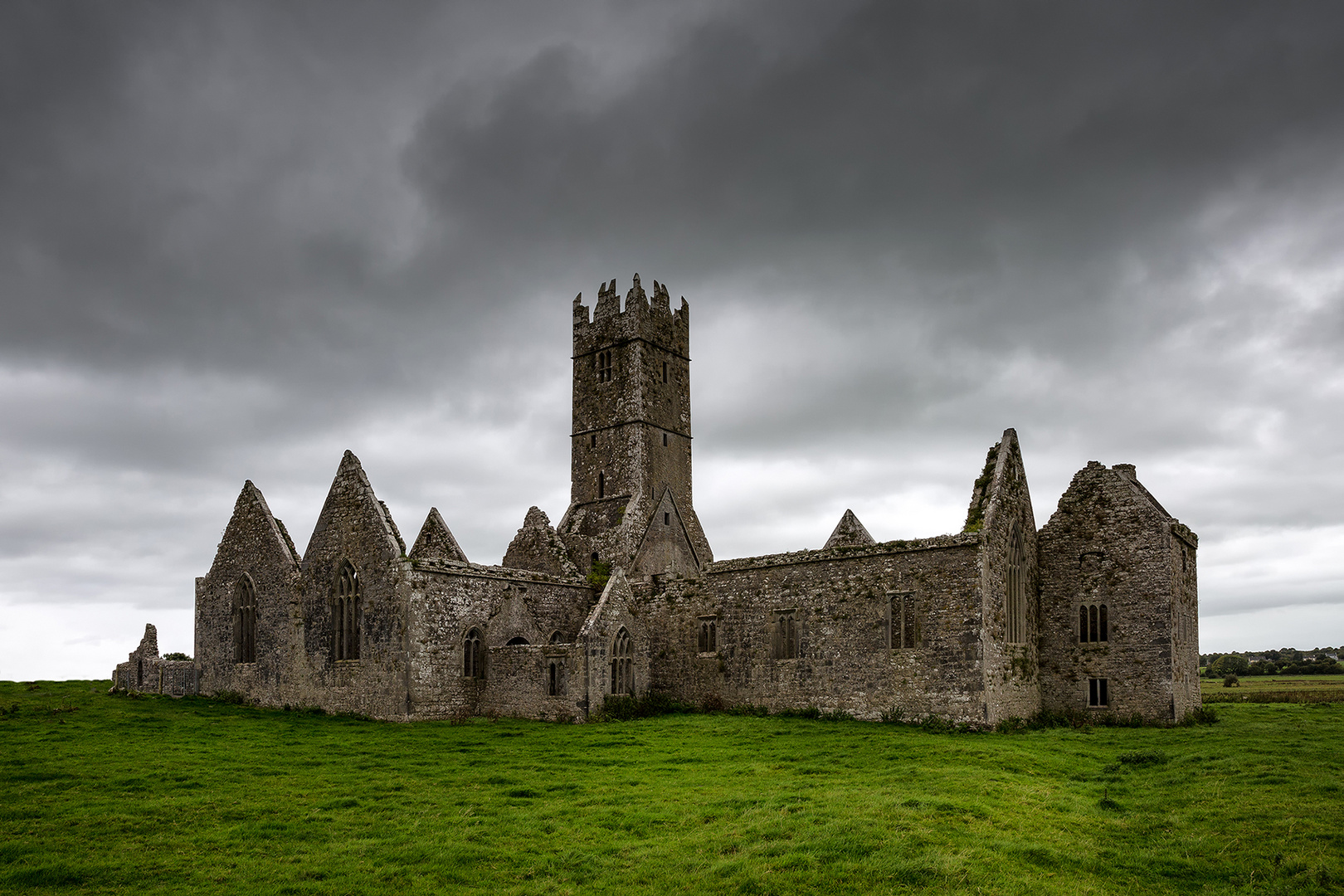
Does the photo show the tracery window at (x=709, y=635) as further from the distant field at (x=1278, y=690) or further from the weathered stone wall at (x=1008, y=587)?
the distant field at (x=1278, y=690)

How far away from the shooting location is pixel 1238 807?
16531 mm

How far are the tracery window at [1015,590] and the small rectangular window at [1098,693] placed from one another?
2.79 meters

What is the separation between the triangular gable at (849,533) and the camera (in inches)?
1571

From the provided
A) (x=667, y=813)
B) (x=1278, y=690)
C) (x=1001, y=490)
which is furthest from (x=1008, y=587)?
(x=1278, y=690)

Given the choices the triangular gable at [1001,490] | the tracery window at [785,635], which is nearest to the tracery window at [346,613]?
the tracery window at [785,635]

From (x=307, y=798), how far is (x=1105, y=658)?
25.5 m

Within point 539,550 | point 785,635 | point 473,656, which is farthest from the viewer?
point 539,550

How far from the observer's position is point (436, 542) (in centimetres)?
4078

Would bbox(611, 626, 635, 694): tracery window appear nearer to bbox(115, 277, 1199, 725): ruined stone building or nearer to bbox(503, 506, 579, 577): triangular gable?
bbox(115, 277, 1199, 725): ruined stone building

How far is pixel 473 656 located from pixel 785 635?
1125 cm

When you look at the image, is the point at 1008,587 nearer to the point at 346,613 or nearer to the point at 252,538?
the point at 346,613

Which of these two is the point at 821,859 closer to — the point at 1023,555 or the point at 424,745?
the point at 424,745

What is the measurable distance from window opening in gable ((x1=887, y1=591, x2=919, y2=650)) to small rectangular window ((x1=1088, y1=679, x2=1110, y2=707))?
7088 millimetres


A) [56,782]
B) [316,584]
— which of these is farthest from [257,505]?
[56,782]
